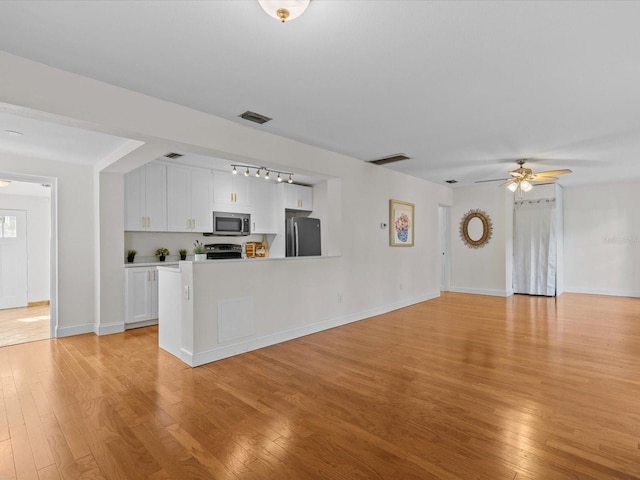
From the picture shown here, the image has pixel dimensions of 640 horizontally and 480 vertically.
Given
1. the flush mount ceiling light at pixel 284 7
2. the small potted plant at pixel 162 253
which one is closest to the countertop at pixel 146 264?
the small potted plant at pixel 162 253

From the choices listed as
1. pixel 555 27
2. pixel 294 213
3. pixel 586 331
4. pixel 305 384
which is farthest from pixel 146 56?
pixel 586 331

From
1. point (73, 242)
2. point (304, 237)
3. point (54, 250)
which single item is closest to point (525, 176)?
point (304, 237)

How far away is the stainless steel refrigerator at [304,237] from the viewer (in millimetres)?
4949

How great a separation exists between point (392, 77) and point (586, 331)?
4.33 meters

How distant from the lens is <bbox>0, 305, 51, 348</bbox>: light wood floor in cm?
438

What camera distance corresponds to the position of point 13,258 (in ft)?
21.5

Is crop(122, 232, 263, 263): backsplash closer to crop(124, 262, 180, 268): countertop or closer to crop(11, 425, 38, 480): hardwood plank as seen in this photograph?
crop(124, 262, 180, 268): countertop

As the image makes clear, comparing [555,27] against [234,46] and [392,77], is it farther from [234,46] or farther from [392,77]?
[234,46]

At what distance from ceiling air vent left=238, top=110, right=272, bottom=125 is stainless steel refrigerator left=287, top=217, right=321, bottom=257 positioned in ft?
5.97

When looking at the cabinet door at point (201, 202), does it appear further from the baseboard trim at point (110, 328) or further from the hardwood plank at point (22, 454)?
the hardwood plank at point (22, 454)

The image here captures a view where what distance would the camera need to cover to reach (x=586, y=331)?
14.5 feet

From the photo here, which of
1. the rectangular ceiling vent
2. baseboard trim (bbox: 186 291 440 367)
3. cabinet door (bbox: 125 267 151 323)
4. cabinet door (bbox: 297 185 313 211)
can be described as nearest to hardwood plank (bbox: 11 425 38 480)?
baseboard trim (bbox: 186 291 440 367)

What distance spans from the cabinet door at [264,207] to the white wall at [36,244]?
13.9ft

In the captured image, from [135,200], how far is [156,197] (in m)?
0.30
